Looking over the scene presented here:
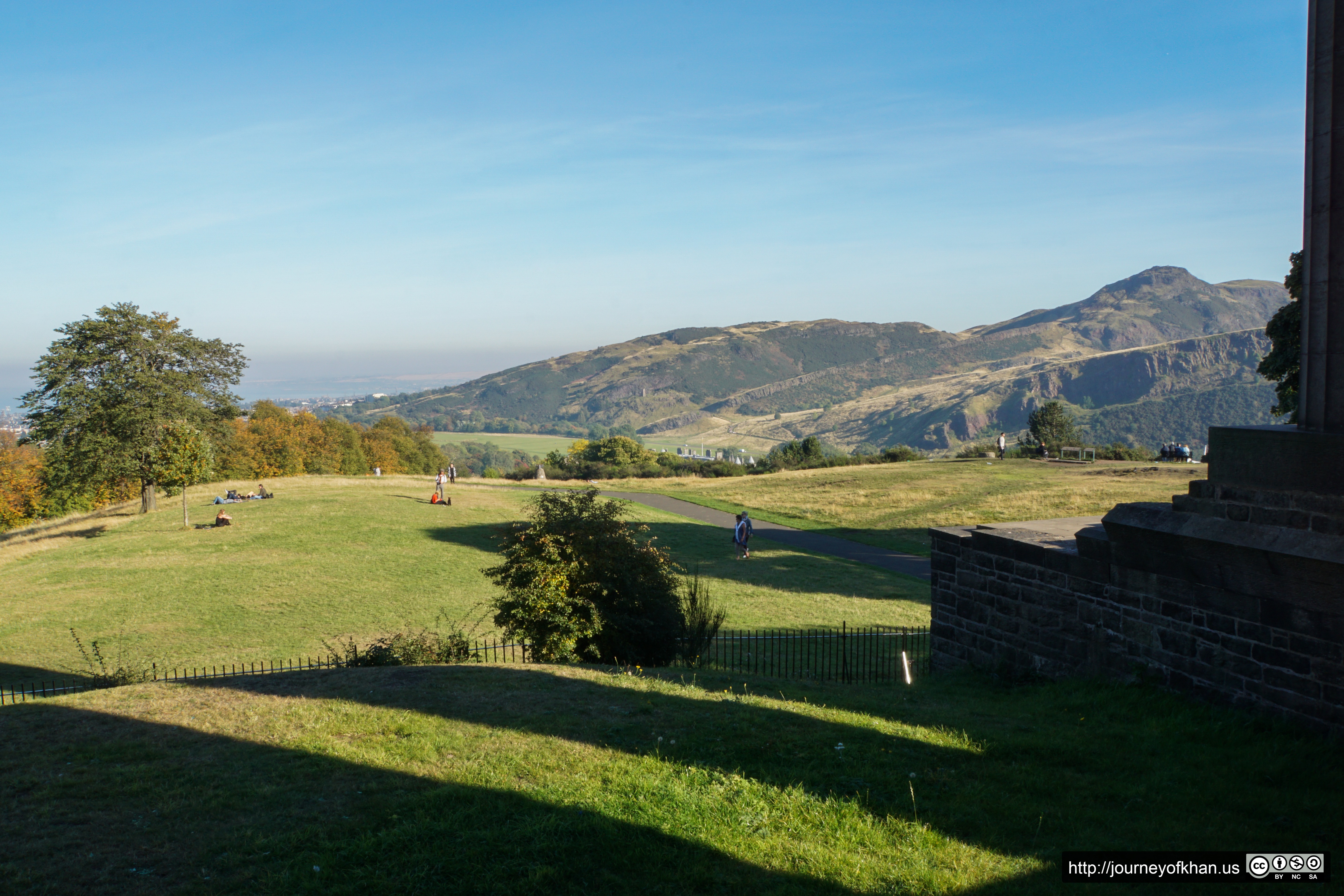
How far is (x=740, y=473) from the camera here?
7012 cm

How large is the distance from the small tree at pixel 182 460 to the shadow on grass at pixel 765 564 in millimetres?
10213

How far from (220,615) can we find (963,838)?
19.8m

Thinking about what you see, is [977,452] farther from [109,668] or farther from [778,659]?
[109,668]

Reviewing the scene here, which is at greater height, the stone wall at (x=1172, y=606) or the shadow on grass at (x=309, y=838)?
the stone wall at (x=1172, y=606)

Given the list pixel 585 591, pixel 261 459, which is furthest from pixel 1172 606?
pixel 261 459

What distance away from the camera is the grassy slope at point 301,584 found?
1808 centimetres

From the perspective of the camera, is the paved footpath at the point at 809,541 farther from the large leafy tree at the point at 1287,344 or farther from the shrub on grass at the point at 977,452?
the shrub on grass at the point at 977,452

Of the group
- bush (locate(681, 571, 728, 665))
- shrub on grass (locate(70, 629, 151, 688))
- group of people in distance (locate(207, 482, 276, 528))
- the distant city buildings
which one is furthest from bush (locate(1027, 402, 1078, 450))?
the distant city buildings

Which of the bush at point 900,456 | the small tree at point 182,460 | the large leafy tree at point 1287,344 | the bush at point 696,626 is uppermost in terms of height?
the large leafy tree at point 1287,344

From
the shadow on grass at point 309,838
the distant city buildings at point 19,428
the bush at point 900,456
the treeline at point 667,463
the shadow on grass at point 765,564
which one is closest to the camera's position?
the shadow on grass at point 309,838

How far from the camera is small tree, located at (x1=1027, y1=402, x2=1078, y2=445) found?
68.2 meters

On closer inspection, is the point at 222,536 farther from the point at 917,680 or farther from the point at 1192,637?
the point at 1192,637

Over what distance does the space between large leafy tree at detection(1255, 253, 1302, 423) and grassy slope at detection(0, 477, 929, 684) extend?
10559mm

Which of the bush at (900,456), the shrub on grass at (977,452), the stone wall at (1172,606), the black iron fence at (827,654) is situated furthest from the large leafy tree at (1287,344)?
the bush at (900,456)
